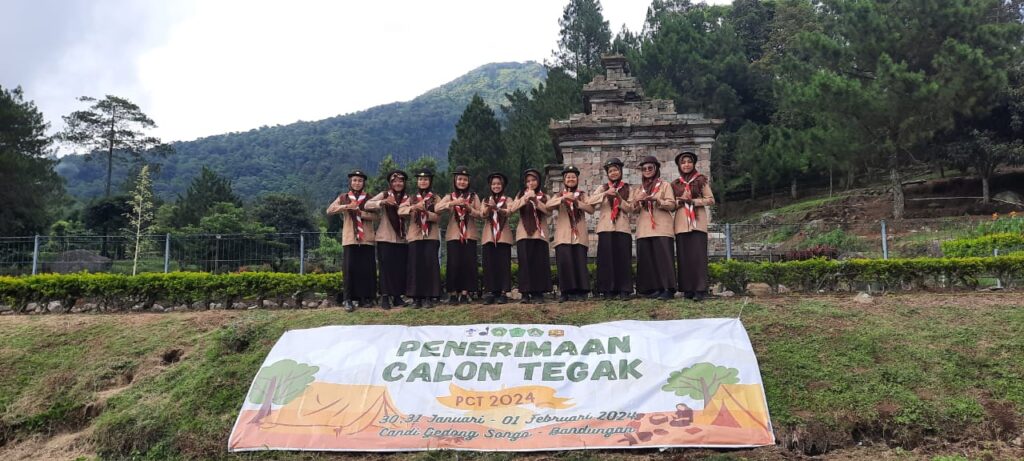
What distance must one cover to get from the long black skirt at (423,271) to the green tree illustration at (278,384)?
8.00 ft

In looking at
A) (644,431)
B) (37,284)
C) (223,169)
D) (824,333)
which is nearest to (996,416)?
(824,333)

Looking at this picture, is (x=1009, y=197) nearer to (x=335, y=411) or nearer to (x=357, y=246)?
(x=357, y=246)

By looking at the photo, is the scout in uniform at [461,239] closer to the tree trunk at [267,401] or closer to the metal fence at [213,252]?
the tree trunk at [267,401]

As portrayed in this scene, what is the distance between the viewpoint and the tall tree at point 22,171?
22.6m

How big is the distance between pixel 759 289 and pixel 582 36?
32.2m

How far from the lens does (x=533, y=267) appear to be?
8.60 m

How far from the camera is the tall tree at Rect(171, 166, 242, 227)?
1122 inches

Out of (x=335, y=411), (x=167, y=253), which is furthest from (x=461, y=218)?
(x=167, y=253)

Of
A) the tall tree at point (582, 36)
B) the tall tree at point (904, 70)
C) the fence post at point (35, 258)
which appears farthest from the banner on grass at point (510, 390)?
the tall tree at point (582, 36)

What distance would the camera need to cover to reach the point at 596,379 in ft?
18.9

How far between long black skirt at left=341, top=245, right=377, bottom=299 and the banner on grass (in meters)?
1.94

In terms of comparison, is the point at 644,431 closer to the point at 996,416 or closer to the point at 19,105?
the point at 996,416

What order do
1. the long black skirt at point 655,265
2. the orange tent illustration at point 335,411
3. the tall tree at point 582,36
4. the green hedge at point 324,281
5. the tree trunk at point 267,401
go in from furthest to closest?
the tall tree at point 582,36 → the green hedge at point 324,281 → the long black skirt at point 655,265 → the tree trunk at point 267,401 → the orange tent illustration at point 335,411

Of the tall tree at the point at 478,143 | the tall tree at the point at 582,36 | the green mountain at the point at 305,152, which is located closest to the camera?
the tall tree at the point at 478,143
